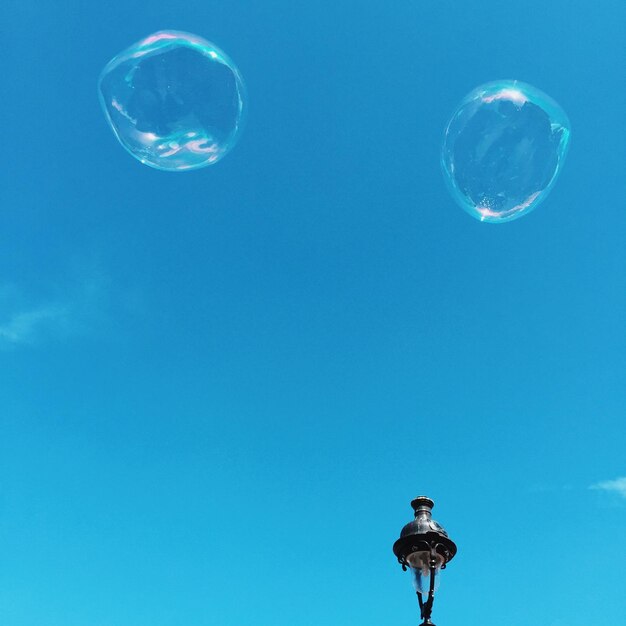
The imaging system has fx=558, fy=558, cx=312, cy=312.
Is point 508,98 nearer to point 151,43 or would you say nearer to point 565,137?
point 565,137

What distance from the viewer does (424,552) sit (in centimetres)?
642

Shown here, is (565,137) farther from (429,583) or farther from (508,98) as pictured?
(429,583)

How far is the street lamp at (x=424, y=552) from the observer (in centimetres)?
637

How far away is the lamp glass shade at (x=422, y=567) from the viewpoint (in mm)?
6398

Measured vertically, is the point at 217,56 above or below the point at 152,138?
above

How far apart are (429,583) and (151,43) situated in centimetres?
911

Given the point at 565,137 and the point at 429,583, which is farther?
the point at 565,137

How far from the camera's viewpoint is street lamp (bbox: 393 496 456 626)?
637 cm

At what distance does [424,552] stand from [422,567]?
0.60ft

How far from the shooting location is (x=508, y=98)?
9164mm

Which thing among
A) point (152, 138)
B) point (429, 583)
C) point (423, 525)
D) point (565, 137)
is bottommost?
→ point (429, 583)

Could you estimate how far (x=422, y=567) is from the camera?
6438mm

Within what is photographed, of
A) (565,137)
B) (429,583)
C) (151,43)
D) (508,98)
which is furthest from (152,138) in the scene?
(429,583)

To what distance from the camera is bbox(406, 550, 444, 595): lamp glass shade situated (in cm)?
640
